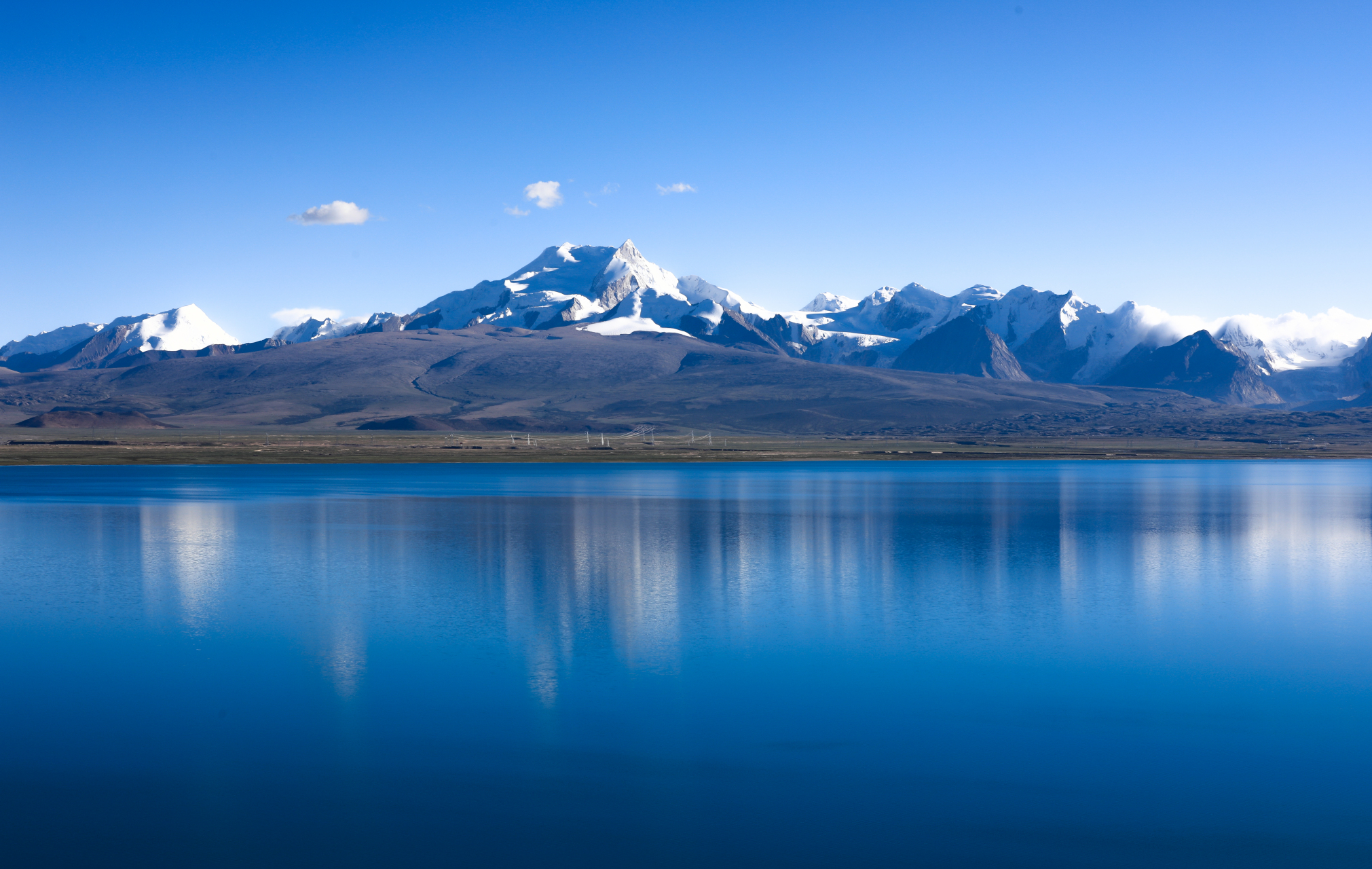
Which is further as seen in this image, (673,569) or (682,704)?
(673,569)

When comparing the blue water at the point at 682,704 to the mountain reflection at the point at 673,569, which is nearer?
the blue water at the point at 682,704

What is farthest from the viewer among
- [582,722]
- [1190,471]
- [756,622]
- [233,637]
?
[1190,471]

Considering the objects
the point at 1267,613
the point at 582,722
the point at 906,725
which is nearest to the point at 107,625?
the point at 582,722

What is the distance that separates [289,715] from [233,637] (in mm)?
8051

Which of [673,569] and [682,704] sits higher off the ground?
[682,704]

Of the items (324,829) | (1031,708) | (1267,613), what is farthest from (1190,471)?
(324,829)

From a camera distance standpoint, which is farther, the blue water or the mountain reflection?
the mountain reflection

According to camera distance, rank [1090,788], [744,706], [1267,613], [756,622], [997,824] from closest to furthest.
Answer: [997,824]
[1090,788]
[744,706]
[756,622]
[1267,613]

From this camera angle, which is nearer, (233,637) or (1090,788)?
(1090,788)

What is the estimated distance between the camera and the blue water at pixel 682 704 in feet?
47.6

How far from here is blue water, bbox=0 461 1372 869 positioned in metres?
14.5

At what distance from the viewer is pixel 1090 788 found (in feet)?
53.2

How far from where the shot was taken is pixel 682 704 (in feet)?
67.6

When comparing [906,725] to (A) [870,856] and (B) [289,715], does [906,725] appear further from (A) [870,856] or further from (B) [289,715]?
(B) [289,715]
